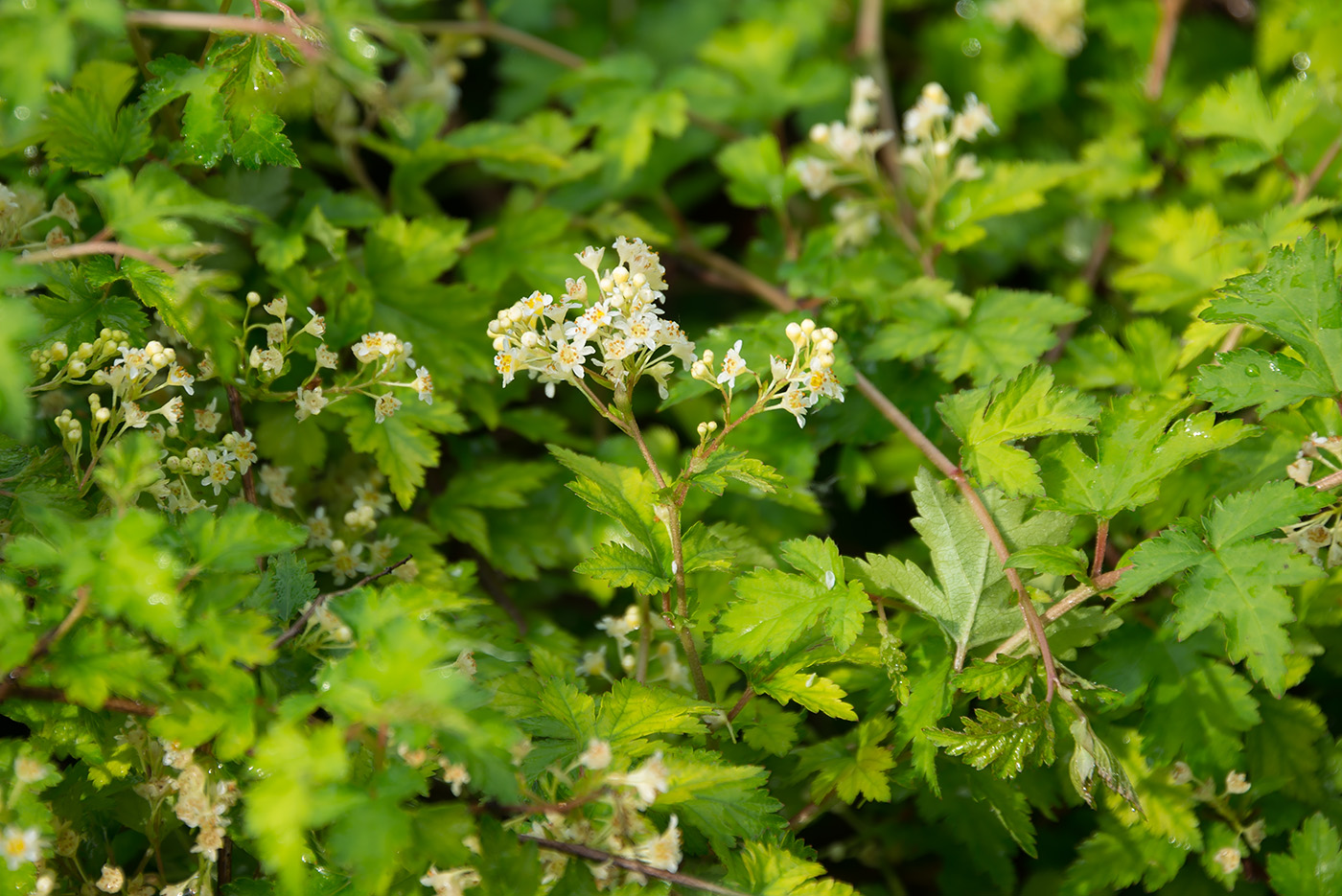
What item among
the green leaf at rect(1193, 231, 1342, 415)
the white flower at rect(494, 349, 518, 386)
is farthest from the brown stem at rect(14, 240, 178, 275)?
the green leaf at rect(1193, 231, 1342, 415)

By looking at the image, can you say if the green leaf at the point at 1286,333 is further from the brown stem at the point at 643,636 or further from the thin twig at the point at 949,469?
the brown stem at the point at 643,636

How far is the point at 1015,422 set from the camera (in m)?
1.87

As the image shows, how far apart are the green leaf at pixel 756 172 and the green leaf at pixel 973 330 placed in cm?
55

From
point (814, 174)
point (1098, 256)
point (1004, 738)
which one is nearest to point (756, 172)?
point (814, 174)

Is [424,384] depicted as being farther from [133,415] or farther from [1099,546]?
[1099,546]

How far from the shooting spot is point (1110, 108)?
3289 millimetres

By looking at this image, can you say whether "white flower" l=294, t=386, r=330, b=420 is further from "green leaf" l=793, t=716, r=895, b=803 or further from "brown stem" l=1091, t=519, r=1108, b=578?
"brown stem" l=1091, t=519, r=1108, b=578

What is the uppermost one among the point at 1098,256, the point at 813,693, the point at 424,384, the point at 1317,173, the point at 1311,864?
the point at 1317,173

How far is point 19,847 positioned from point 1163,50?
3524 millimetres

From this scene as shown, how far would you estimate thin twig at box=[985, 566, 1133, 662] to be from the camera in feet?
5.76

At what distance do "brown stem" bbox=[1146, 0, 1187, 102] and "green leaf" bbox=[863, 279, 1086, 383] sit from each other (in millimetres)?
1215

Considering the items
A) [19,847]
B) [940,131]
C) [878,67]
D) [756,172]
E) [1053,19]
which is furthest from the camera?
[878,67]

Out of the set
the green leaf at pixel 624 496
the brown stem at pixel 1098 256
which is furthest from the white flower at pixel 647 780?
the brown stem at pixel 1098 256

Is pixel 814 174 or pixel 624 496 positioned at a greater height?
pixel 814 174
